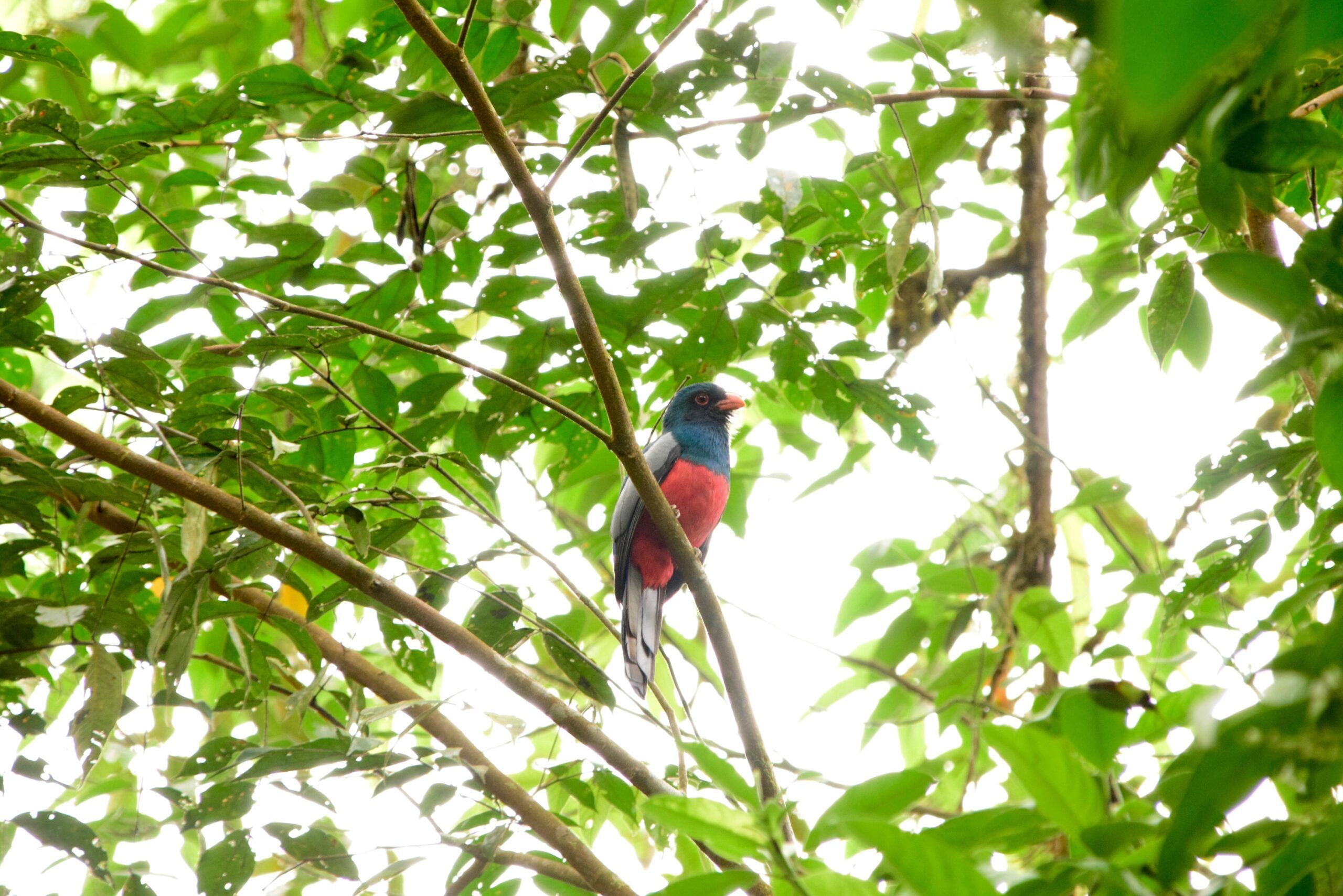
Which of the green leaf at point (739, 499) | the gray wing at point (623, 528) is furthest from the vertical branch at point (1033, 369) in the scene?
the gray wing at point (623, 528)

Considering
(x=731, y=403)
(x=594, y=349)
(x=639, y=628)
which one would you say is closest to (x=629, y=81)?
(x=594, y=349)

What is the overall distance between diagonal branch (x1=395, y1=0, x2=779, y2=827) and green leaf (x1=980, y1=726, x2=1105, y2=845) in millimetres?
1180

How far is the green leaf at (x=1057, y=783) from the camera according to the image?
78 centimetres

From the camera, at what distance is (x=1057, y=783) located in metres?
0.79

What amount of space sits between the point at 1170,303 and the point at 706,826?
155 cm

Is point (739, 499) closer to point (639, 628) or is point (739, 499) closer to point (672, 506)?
point (672, 506)

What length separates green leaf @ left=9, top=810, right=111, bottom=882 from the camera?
7.53 ft

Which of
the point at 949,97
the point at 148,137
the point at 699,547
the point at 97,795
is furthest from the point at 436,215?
the point at 699,547

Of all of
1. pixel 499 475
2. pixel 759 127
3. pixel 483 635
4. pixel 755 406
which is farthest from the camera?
pixel 755 406

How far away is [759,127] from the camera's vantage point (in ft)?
9.30

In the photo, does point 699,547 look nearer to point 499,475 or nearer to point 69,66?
point 499,475

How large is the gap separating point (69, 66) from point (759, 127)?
5.40 feet

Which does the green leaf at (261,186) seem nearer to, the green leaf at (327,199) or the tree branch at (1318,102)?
the green leaf at (327,199)

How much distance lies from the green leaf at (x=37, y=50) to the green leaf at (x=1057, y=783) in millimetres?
2433
